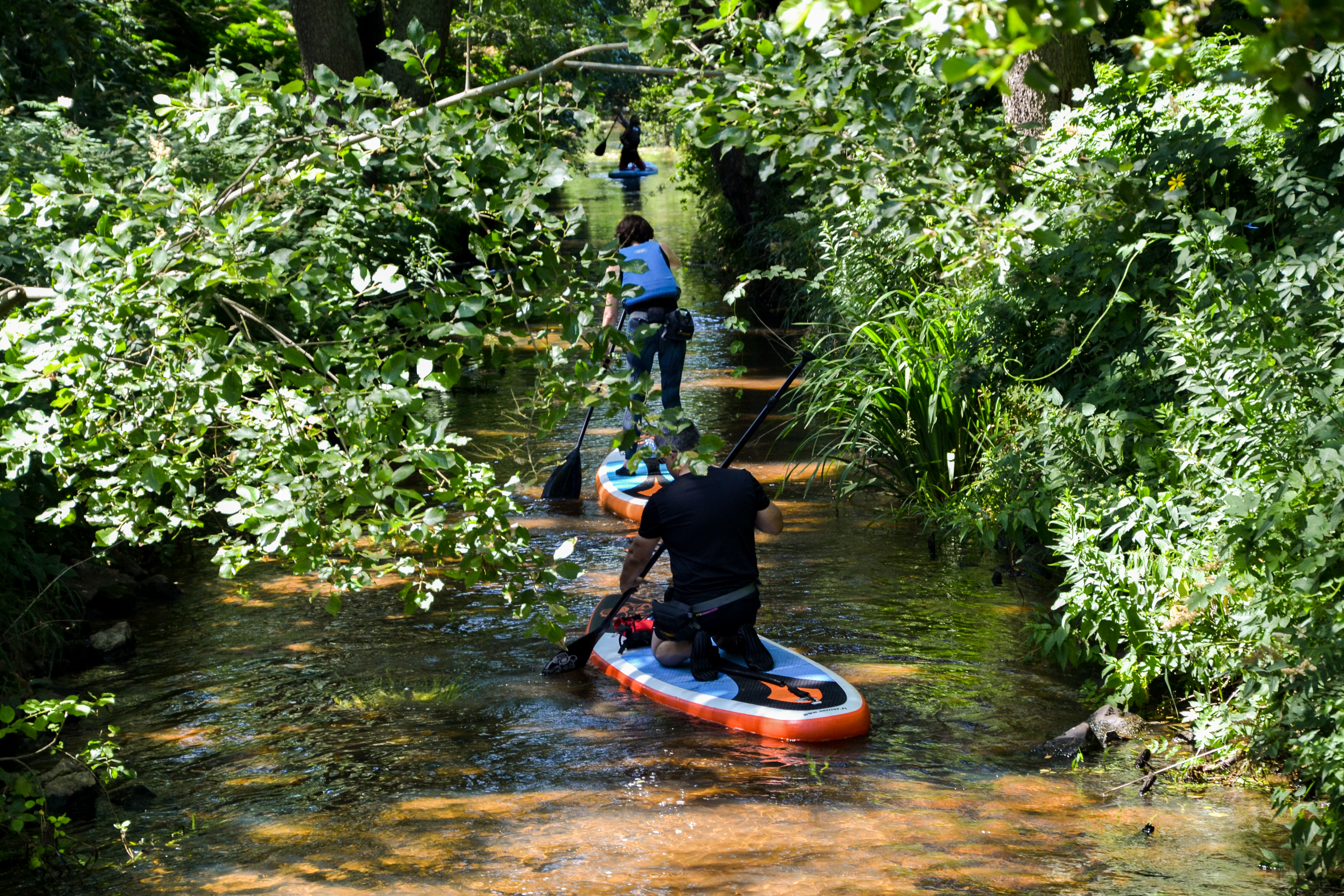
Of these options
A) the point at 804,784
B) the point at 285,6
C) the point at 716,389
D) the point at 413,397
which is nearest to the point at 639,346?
the point at 413,397

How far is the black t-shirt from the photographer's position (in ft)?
18.3

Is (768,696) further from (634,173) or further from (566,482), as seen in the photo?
(634,173)

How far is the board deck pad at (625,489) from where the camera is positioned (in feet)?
29.1

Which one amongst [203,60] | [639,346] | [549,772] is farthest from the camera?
[203,60]

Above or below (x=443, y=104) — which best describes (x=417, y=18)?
above

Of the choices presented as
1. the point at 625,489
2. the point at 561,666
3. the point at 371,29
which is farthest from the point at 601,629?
the point at 371,29

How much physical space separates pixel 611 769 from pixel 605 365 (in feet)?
7.77

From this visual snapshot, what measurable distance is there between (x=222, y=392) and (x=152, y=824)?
2.63 metres

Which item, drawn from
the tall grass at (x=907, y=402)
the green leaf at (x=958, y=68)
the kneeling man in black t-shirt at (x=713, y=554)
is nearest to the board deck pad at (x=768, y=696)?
the kneeling man in black t-shirt at (x=713, y=554)

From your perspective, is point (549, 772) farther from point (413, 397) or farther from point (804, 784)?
point (413, 397)

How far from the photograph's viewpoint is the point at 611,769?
16.8 feet

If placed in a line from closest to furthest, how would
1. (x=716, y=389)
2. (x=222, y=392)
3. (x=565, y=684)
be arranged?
→ (x=222, y=392) → (x=565, y=684) → (x=716, y=389)

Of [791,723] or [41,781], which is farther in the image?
[791,723]

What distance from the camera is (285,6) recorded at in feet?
75.2
